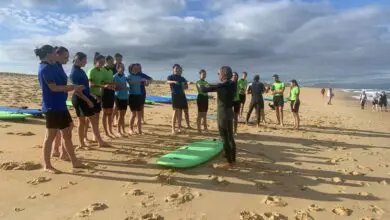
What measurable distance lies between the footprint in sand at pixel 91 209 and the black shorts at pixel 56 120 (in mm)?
1511

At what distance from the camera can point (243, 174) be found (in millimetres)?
5812

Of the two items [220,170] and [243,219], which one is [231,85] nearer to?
[220,170]

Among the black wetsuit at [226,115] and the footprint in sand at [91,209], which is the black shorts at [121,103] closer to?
the black wetsuit at [226,115]

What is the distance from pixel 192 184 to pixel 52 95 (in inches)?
88.8

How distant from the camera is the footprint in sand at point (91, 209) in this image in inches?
160

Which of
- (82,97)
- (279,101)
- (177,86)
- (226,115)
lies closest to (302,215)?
(226,115)

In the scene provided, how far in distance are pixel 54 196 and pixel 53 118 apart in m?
1.19

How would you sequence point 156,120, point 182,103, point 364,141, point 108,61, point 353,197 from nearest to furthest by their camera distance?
point 353,197
point 108,61
point 182,103
point 364,141
point 156,120

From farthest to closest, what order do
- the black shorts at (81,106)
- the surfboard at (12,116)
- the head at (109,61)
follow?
the surfboard at (12,116)
the head at (109,61)
the black shorts at (81,106)

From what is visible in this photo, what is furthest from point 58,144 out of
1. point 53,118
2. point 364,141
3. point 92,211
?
point 364,141

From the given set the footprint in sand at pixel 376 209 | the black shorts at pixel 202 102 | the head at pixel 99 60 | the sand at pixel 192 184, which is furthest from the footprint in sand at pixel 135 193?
the black shorts at pixel 202 102

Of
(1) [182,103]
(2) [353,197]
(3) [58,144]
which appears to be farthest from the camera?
(1) [182,103]

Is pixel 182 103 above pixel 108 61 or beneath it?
beneath

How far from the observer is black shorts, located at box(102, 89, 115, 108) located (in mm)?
7660
